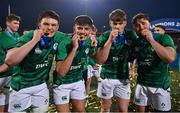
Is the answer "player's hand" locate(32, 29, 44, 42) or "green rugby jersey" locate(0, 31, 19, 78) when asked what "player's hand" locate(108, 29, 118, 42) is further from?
"green rugby jersey" locate(0, 31, 19, 78)

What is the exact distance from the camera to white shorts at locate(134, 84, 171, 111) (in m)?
4.76

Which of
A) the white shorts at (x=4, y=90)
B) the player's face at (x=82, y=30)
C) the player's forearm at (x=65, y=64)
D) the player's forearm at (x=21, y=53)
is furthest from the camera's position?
the white shorts at (x=4, y=90)

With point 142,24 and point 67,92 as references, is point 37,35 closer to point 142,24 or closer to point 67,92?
point 67,92

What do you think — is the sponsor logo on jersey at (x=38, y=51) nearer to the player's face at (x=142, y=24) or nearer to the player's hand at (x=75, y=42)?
the player's hand at (x=75, y=42)

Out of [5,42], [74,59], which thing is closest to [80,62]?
[74,59]

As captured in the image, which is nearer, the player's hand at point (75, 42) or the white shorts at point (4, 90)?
the player's hand at point (75, 42)

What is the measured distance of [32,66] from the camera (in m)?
4.24

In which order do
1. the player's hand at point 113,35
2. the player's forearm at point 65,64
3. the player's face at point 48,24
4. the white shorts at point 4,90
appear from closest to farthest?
the player's face at point 48,24
the player's forearm at point 65,64
the player's hand at point 113,35
the white shorts at point 4,90

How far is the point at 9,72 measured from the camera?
5.55 metres

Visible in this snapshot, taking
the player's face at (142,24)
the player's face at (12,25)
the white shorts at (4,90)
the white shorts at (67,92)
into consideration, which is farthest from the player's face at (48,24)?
the player's face at (12,25)

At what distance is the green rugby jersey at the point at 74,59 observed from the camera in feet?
14.8

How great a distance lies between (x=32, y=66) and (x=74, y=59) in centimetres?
75

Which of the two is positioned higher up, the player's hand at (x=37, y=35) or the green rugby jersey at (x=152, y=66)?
the player's hand at (x=37, y=35)

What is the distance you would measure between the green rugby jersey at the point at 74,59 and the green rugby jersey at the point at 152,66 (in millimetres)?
878
